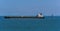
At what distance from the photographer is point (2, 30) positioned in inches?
268

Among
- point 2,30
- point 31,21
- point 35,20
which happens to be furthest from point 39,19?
point 2,30

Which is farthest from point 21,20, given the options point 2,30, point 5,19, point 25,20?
point 2,30

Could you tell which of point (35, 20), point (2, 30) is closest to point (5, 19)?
point (35, 20)

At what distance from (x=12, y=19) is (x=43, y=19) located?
9.25ft

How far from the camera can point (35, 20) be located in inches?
426

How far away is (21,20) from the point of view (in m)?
11.6

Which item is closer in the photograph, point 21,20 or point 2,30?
point 2,30

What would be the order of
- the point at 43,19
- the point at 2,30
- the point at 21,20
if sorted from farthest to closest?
the point at 21,20, the point at 43,19, the point at 2,30

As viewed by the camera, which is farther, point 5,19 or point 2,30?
point 5,19

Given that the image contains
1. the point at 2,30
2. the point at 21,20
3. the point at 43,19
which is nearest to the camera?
the point at 2,30

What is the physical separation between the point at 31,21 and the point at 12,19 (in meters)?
1.58

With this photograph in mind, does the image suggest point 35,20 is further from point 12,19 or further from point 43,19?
point 12,19

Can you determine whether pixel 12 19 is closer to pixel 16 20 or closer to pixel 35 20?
pixel 16 20

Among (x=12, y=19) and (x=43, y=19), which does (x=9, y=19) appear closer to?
(x=12, y=19)
